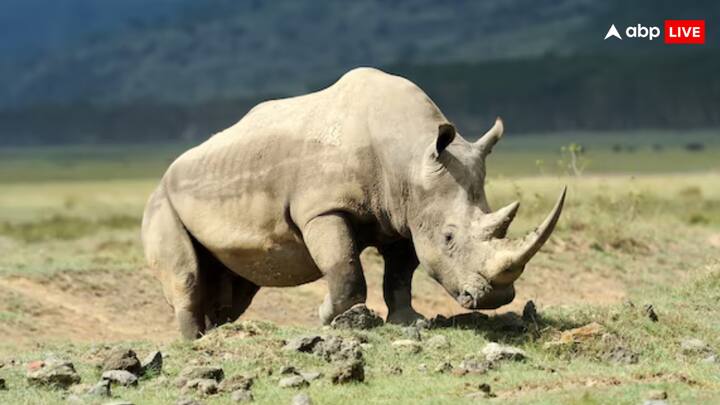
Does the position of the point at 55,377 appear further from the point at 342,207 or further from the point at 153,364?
the point at 342,207

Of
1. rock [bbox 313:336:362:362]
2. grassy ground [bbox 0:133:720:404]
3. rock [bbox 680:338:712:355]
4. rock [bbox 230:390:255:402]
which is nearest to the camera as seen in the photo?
rock [bbox 230:390:255:402]

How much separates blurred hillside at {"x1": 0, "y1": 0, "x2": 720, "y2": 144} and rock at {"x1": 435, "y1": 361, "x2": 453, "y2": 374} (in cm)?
8972

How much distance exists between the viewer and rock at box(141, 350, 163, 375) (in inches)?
417

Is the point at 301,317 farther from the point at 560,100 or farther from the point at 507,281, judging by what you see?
the point at 560,100

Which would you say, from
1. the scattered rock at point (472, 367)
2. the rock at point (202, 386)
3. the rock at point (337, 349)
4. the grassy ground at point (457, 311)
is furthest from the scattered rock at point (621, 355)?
the rock at point (202, 386)

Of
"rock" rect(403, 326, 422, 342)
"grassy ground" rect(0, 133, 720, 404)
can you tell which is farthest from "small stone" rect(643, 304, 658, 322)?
"rock" rect(403, 326, 422, 342)

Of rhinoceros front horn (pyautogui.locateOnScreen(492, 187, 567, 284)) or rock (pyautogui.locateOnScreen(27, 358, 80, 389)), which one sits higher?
rhinoceros front horn (pyautogui.locateOnScreen(492, 187, 567, 284))

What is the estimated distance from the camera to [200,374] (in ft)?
33.7

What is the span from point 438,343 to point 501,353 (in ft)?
2.12

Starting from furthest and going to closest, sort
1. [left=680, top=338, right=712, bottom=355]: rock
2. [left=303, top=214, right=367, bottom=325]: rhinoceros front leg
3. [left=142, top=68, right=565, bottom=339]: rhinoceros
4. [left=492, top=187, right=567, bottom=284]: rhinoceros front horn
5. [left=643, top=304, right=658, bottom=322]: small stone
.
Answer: [left=303, top=214, right=367, bottom=325]: rhinoceros front leg, [left=643, top=304, right=658, bottom=322]: small stone, [left=142, top=68, right=565, bottom=339]: rhinoceros, [left=680, top=338, right=712, bottom=355]: rock, [left=492, top=187, right=567, bottom=284]: rhinoceros front horn

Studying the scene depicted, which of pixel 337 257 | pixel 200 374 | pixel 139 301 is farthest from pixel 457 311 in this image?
pixel 200 374

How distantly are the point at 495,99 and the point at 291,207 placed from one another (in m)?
89.3

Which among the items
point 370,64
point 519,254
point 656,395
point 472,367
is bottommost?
point 656,395

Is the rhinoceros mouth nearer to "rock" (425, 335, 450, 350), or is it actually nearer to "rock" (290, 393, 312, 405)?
"rock" (425, 335, 450, 350)
